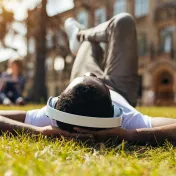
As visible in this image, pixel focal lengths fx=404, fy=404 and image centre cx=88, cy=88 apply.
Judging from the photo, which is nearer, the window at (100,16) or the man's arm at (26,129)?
the man's arm at (26,129)

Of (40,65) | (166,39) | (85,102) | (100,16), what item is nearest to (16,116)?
(85,102)

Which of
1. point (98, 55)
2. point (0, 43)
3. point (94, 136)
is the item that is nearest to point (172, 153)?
point (94, 136)

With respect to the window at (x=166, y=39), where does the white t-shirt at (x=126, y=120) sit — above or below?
above

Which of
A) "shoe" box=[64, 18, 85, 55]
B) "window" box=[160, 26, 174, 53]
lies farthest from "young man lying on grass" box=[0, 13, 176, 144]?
"window" box=[160, 26, 174, 53]

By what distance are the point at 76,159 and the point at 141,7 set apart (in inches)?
1049

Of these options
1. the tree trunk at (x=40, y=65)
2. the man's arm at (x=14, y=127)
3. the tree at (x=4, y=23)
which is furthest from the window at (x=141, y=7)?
the man's arm at (x=14, y=127)

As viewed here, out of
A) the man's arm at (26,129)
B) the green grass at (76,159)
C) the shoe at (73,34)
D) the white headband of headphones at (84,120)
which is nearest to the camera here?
the green grass at (76,159)

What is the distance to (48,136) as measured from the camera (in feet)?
8.47

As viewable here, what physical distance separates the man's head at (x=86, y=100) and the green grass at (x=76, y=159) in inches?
7.7

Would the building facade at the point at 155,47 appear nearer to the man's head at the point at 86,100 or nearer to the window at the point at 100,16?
the window at the point at 100,16

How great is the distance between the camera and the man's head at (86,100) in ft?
8.05

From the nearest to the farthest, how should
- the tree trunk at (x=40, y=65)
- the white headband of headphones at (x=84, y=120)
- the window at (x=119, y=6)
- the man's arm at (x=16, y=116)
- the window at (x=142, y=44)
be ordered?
the white headband of headphones at (x=84, y=120)
the man's arm at (x=16, y=116)
the tree trunk at (x=40, y=65)
the window at (x=142, y=44)
the window at (x=119, y=6)

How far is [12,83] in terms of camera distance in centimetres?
1090

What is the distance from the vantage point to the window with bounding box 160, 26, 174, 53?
2530cm
